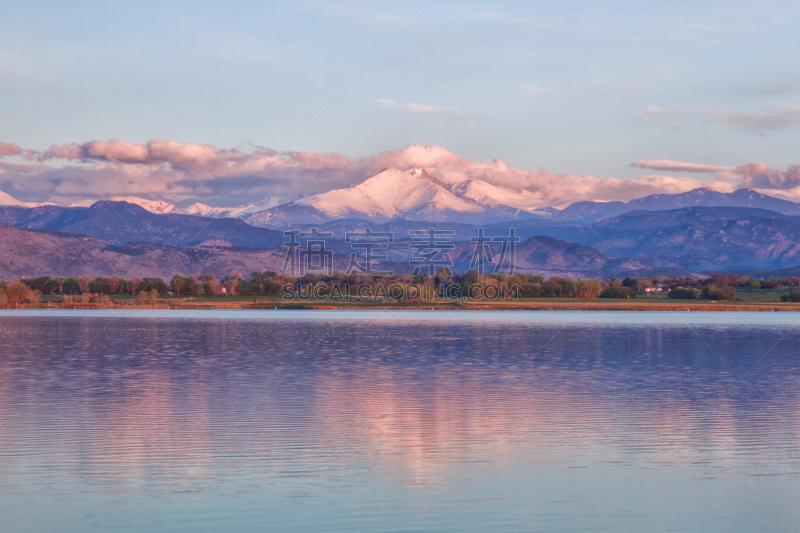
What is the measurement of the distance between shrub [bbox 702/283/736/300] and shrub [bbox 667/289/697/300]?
249cm

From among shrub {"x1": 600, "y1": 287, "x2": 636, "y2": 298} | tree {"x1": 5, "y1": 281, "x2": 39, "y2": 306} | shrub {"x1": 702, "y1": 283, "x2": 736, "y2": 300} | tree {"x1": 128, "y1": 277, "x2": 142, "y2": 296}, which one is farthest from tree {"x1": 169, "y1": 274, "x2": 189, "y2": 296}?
shrub {"x1": 702, "y1": 283, "x2": 736, "y2": 300}

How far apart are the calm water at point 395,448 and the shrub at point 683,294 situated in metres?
158

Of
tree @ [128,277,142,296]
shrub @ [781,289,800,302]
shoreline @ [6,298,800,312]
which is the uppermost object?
tree @ [128,277,142,296]

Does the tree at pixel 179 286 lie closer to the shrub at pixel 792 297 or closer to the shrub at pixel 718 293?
the shrub at pixel 718 293

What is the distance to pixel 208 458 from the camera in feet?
61.8

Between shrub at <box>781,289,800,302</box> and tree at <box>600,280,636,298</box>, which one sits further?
tree at <box>600,280,636,298</box>

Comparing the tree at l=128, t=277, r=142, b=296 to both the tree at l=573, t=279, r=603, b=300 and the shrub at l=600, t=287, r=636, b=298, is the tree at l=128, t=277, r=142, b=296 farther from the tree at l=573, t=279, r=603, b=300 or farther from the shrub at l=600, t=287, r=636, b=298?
the shrub at l=600, t=287, r=636, b=298

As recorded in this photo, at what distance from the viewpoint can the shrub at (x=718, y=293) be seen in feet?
606

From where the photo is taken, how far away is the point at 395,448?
20.2 m

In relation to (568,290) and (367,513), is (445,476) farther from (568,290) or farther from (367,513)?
(568,290)

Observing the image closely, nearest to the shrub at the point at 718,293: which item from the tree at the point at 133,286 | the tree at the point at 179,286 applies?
the tree at the point at 179,286

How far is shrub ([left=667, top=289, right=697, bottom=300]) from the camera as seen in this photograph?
191375 mm

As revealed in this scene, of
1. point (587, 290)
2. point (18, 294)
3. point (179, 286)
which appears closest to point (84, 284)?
point (179, 286)

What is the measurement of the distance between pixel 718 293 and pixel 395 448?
182m
